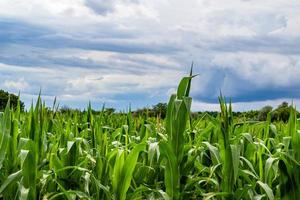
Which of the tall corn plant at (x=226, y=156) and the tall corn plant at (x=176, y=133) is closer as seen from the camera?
the tall corn plant at (x=176, y=133)

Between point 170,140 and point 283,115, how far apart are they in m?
13.8

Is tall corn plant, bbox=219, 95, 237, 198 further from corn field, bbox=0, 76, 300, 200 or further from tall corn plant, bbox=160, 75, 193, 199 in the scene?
tall corn plant, bbox=160, 75, 193, 199

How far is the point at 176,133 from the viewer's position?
11.1ft

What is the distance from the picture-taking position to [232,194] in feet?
11.5

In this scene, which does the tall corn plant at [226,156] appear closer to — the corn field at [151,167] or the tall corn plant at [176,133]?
the corn field at [151,167]

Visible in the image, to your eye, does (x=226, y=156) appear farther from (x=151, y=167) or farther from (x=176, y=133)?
(x=151, y=167)

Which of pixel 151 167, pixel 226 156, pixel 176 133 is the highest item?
pixel 176 133

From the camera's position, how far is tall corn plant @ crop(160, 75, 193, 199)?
3354 mm

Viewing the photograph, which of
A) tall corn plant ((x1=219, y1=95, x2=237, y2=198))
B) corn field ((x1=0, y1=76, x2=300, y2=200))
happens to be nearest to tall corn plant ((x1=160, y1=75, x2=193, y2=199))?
corn field ((x1=0, y1=76, x2=300, y2=200))

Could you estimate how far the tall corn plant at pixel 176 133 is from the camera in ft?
11.0

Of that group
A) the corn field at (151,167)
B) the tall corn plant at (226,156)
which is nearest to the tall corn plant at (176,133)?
the corn field at (151,167)

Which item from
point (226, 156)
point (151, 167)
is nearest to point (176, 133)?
point (226, 156)

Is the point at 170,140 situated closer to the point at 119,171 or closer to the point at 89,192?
the point at 119,171

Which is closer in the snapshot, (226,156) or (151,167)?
(226,156)
